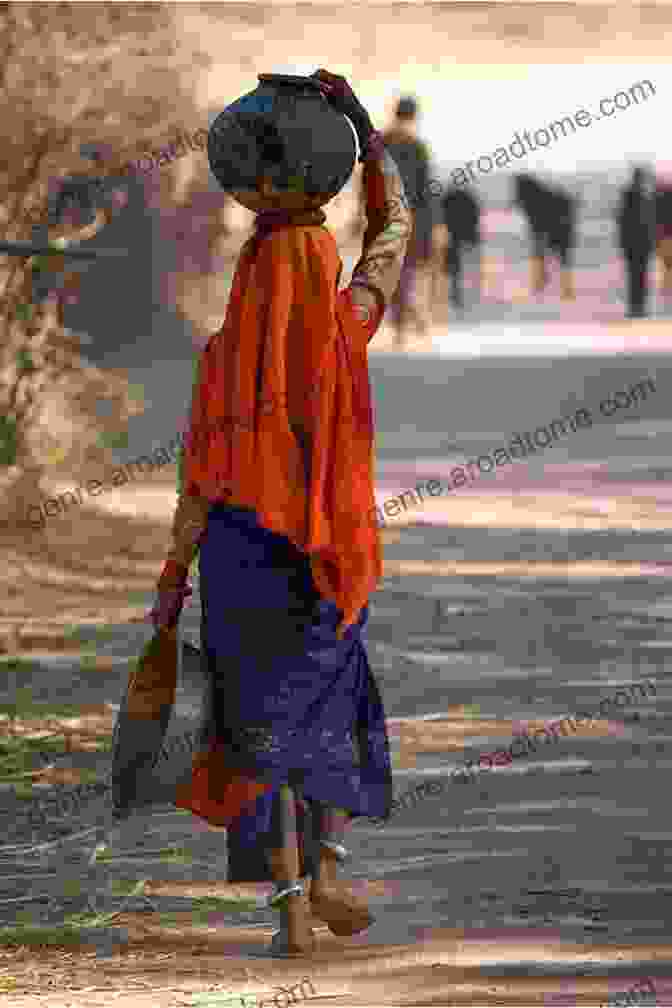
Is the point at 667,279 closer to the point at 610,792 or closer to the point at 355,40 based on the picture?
the point at 355,40

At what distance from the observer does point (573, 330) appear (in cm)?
3341

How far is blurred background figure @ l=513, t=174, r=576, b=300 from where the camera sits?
1523 inches

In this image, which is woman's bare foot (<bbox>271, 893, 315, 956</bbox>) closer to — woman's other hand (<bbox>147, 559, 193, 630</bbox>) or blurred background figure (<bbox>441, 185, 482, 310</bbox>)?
woman's other hand (<bbox>147, 559, 193, 630</bbox>)

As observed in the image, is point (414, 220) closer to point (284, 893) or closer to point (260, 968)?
point (284, 893)

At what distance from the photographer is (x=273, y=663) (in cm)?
729

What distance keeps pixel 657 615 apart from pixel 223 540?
5.47m

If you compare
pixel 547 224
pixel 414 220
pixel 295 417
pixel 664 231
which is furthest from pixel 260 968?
pixel 547 224

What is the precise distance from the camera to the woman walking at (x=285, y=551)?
23.6ft

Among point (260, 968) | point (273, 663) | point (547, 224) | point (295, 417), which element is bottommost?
point (260, 968)

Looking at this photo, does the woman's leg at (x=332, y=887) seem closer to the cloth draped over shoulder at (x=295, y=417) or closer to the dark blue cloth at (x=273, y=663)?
the dark blue cloth at (x=273, y=663)

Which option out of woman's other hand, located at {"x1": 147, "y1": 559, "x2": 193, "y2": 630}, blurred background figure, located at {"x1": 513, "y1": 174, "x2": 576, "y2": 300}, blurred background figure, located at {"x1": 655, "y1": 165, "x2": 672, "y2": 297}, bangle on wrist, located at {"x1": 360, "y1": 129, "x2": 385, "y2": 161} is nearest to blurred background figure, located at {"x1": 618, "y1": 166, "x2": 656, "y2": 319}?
blurred background figure, located at {"x1": 655, "y1": 165, "x2": 672, "y2": 297}

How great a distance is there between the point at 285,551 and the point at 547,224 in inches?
1278

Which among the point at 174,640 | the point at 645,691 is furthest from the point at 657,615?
the point at 174,640

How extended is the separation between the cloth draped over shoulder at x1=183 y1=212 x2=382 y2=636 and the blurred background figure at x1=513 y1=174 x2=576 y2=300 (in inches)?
1226
